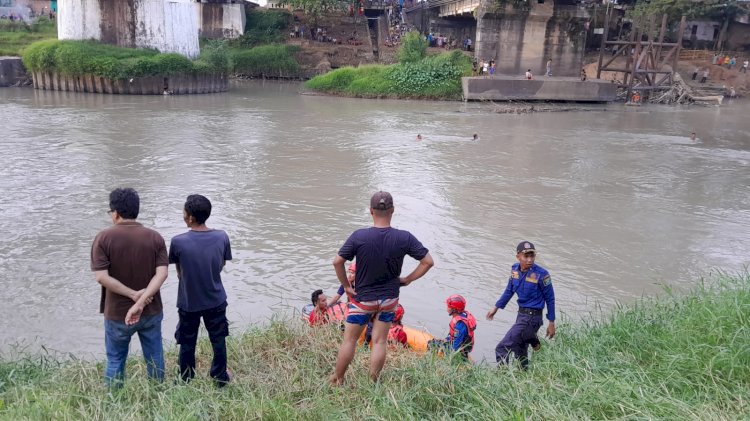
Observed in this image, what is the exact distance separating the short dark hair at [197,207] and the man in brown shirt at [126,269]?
289 millimetres

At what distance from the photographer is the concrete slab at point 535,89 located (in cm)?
3506

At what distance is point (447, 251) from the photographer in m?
10.5

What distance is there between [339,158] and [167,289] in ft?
33.9

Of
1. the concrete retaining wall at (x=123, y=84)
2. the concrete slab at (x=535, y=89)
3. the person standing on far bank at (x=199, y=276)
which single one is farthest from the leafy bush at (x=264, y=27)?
Result: the person standing on far bank at (x=199, y=276)

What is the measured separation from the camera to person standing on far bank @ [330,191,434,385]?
473cm

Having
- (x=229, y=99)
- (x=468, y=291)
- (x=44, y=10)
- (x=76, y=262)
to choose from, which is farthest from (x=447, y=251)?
(x=44, y=10)

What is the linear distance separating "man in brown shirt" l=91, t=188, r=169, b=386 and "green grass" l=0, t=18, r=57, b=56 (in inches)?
1657

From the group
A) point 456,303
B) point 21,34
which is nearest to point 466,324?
point 456,303

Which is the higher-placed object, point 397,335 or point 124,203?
point 124,203

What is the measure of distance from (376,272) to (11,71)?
1601 inches

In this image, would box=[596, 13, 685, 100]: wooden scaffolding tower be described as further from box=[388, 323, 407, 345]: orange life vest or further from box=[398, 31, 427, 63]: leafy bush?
box=[388, 323, 407, 345]: orange life vest

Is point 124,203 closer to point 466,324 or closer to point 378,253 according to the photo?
point 378,253

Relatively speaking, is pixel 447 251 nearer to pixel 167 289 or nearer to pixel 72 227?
pixel 167 289

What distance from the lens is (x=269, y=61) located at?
4703 cm
